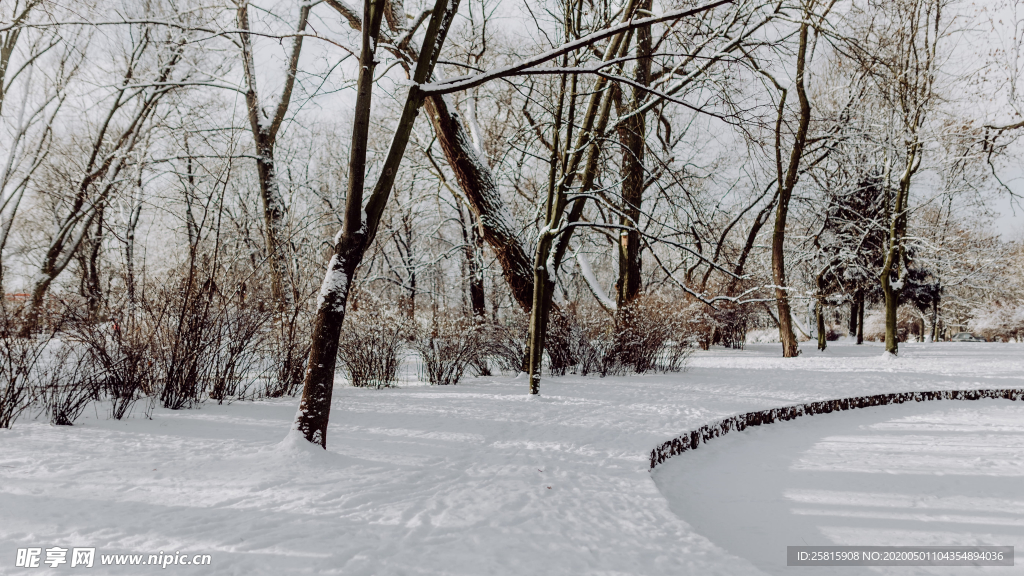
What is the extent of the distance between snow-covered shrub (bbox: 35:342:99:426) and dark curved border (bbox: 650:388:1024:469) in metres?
4.97

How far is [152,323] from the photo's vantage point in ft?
19.3

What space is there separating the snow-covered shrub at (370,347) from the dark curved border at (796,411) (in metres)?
4.85

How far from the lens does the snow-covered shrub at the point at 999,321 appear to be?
30.2 metres

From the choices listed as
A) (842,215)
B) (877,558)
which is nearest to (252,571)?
(877,558)

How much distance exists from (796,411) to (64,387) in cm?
822

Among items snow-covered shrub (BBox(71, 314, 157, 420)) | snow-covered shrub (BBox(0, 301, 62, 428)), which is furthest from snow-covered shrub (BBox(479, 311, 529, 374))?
snow-covered shrub (BBox(0, 301, 62, 428))

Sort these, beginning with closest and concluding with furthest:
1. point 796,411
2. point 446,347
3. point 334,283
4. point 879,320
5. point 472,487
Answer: point 472,487
point 334,283
point 796,411
point 446,347
point 879,320

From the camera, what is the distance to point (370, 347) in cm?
830

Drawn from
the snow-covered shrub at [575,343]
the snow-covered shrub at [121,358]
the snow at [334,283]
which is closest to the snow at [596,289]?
the snow-covered shrub at [575,343]

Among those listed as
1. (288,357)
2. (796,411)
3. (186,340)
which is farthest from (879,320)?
(186,340)

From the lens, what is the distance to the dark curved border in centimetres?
500

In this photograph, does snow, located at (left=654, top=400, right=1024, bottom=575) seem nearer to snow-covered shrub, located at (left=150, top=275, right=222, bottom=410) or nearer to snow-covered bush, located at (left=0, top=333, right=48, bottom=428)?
snow-covered shrub, located at (left=150, top=275, right=222, bottom=410)

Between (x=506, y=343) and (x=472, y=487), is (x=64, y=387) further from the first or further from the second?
(x=506, y=343)

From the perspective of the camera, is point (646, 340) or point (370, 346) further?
point (646, 340)
